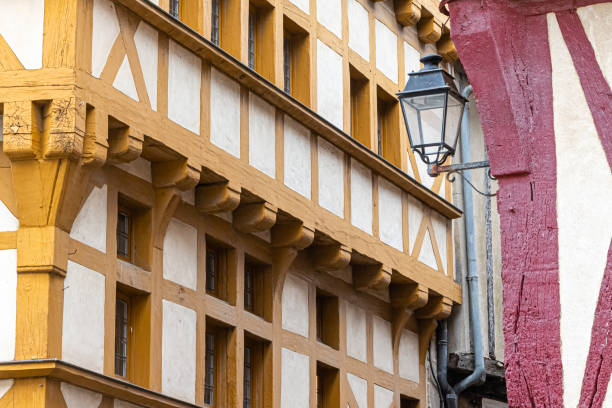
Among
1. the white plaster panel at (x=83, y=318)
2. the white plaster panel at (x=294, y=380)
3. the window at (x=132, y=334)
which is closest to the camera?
the white plaster panel at (x=83, y=318)

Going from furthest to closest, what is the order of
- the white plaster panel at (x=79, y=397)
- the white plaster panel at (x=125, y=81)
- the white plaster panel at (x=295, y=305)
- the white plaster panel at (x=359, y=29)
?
the white plaster panel at (x=359, y=29), the white plaster panel at (x=295, y=305), the white plaster panel at (x=125, y=81), the white plaster panel at (x=79, y=397)

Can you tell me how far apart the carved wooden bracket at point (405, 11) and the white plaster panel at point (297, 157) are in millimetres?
3687

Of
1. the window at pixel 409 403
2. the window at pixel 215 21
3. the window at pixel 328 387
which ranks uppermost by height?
the window at pixel 215 21

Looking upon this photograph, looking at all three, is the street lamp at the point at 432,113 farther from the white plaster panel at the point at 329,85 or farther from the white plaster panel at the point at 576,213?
the white plaster panel at the point at 329,85

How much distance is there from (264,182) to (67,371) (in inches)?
150

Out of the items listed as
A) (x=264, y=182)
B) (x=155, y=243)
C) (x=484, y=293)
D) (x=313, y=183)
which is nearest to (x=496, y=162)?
(x=155, y=243)

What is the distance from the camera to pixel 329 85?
17.1 metres

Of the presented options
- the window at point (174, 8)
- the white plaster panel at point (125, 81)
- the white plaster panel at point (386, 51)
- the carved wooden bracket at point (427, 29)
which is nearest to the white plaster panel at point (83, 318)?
the white plaster panel at point (125, 81)

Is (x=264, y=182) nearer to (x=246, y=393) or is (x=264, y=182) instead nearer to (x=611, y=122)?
(x=246, y=393)

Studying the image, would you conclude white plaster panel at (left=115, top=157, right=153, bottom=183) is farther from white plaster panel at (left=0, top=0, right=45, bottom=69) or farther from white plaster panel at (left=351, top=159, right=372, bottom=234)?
white plaster panel at (left=351, top=159, right=372, bottom=234)

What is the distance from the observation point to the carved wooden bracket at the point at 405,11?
19188 mm

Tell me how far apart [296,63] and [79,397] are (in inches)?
230

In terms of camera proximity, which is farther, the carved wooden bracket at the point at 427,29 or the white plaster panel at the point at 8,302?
the carved wooden bracket at the point at 427,29

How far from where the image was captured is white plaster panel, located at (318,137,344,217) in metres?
16.3
